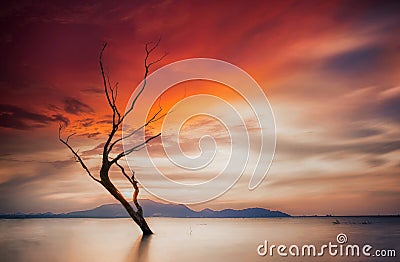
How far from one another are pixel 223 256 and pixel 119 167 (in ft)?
7.74

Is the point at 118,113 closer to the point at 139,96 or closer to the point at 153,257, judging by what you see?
the point at 139,96

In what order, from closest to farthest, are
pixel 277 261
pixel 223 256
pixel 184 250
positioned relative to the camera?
pixel 277 261, pixel 223 256, pixel 184 250

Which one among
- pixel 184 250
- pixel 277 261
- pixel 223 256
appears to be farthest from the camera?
pixel 184 250

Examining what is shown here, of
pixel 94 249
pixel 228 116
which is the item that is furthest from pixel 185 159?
pixel 94 249

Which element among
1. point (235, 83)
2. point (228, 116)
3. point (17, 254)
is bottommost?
point (17, 254)

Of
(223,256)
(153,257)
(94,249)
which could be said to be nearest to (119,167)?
(94,249)

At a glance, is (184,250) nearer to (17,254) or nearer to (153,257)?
(153,257)

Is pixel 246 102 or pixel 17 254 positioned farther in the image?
pixel 246 102

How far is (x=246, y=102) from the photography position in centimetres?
712

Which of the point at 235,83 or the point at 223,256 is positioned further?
the point at 235,83

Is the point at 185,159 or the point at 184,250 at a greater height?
the point at 185,159

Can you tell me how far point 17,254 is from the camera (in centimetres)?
627

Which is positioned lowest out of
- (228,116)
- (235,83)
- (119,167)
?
(119,167)

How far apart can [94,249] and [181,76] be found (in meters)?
3.23
